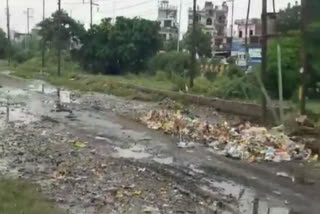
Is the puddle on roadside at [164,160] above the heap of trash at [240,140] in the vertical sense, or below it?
below

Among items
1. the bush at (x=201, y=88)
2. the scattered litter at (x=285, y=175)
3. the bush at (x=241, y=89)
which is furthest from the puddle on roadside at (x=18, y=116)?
the scattered litter at (x=285, y=175)

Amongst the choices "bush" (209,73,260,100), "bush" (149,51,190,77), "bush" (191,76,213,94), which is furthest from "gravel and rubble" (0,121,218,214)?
"bush" (149,51,190,77)

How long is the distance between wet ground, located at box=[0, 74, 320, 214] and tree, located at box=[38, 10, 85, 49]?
39.2m

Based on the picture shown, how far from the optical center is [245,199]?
9.50 m

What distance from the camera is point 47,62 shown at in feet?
223

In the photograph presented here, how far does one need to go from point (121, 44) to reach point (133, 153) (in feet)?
123

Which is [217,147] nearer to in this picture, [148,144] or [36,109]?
[148,144]

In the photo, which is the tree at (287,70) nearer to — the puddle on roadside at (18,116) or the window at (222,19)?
the puddle on roadside at (18,116)

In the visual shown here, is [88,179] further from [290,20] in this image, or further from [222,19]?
[222,19]

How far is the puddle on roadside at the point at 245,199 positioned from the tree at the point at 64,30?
152 feet

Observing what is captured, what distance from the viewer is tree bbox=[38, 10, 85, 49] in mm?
57659

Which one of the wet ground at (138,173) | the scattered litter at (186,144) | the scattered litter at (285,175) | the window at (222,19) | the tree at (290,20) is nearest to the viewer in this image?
the wet ground at (138,173)

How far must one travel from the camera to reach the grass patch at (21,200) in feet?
24.7

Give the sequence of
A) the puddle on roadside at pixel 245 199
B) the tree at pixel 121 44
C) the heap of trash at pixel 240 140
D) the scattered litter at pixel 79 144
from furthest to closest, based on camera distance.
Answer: the tree at pixel 121 44 → the scattered litter at pixel 79 144 → the heap of trash at pixel 240 140 → the puddle on roadside at pixel 245 199
